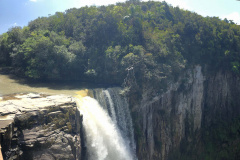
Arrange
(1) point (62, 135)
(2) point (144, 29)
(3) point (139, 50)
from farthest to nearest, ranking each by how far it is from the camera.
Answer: (2) point (144, 29) → (3) point (139, 50) → (1) point (62, 135)

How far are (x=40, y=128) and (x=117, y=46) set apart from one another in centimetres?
1398

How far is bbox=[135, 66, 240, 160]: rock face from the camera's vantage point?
69.1ft

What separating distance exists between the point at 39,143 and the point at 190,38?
73.0ft

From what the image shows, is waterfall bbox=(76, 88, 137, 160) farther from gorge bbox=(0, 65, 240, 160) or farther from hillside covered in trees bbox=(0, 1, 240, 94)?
hillside covered in trees bbox=(0, 1, 240, 94)

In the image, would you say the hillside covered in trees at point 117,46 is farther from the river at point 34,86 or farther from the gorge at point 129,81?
the river at point 34,86

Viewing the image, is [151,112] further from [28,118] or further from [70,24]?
[70,24]

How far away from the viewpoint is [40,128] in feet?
40.8

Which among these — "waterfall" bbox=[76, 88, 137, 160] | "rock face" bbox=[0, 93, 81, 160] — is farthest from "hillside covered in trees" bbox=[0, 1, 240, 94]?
"rock face" bbox=[0, 93, 81, 160]

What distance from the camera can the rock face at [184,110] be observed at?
69.1 ft

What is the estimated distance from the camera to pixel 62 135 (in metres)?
13.0

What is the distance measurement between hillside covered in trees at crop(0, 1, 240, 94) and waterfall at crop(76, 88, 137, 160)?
9.07ft

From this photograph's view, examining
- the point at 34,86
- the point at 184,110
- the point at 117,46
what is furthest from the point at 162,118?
the point at 34,86

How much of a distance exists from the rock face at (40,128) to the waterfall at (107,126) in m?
1.42

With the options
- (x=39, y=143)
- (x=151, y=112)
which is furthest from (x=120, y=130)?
(x=39, y=143)
